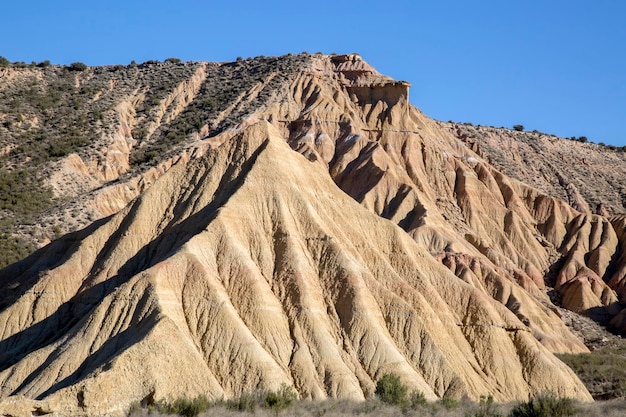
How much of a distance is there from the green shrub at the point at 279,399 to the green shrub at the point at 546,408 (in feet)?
33.4

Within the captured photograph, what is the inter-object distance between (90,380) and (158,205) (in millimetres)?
22778

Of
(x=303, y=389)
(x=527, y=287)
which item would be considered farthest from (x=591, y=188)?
A: (x=303, y=389)

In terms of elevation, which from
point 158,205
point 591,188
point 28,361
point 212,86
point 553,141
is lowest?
point 28,361

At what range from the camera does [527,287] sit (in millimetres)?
88938

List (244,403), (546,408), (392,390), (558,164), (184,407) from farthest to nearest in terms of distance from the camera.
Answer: (558,164) < (392,390) < (244,403) < (184,407) < (546,408)

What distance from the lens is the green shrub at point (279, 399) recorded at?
43.8m

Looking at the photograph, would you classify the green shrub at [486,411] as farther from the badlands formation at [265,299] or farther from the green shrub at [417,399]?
the badlands formation at [265,299]

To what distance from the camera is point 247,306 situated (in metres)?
53.8

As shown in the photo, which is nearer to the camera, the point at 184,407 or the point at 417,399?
the point at 184,407

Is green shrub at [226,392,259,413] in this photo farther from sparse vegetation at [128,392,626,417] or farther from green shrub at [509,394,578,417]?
green shrub at [509,394,578,417]

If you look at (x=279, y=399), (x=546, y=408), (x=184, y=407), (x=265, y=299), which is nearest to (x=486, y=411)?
(x=546, y=408)

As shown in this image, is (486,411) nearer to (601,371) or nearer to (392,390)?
(392,390)

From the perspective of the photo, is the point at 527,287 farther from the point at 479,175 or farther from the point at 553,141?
the point at 553,141

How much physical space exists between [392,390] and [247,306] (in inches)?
394
